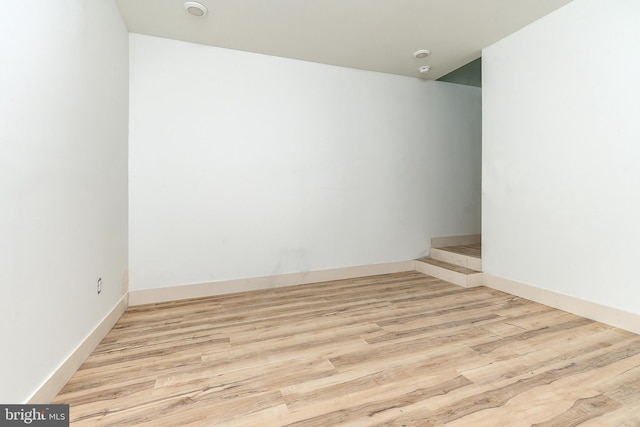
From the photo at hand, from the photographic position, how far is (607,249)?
2.07 metres

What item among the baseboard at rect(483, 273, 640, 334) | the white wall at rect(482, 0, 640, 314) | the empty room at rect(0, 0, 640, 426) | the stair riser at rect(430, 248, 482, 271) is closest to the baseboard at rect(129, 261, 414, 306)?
the empty room at rect(0, 0, 640, 426)

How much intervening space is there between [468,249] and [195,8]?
12.6ft

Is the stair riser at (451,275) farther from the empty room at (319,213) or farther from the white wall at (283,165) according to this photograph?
the white wall at (283,165)

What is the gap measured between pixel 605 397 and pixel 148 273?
3.17 meters

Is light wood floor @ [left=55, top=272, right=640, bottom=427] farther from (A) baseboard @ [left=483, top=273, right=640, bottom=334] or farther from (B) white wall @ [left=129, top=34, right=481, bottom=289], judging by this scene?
(B) white wall @ [left=129, top=34, right=481, bottom=289]

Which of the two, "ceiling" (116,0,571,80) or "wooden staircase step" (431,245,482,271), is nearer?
"ceiling" (116,0,571,80)

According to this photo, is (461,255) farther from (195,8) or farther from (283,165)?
(195,8)

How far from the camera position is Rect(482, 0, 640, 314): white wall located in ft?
6.48

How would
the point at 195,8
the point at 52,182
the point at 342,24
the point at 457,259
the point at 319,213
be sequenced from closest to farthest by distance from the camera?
the point at 52,182
the point at 195,8
the point at 342,24
the point at 319,213
the point at 457,259

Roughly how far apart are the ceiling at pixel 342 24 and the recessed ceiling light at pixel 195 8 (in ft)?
0.13

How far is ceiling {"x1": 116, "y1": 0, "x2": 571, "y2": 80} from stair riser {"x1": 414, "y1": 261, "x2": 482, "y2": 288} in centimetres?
237

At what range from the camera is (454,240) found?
3924 mm

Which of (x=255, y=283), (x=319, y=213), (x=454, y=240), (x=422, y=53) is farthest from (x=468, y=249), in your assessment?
(x=255, y=283)

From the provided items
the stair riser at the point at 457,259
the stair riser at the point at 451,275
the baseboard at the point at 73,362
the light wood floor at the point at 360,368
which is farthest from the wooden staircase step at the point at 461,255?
the baseboard at the point at 73,362
